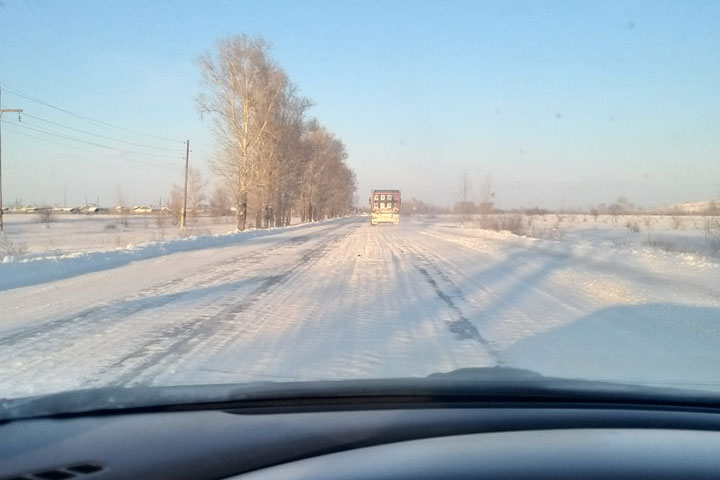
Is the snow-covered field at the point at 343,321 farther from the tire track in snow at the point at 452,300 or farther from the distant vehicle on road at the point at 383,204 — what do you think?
the distant vehicle on road at the point at 383,204

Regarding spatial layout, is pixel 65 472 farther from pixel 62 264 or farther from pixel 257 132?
pixel 257 132

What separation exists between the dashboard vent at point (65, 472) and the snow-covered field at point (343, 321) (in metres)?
2.96

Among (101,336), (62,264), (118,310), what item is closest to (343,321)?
(101,336)

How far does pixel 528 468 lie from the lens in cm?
220

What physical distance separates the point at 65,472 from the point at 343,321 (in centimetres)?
646

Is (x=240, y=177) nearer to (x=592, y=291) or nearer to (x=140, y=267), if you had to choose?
(x=140, y=267)

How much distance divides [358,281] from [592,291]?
17.3ft

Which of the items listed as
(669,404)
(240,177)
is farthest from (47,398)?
(240,177)

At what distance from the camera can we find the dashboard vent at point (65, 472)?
2293 mm

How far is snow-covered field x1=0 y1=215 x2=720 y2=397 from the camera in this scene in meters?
5.95

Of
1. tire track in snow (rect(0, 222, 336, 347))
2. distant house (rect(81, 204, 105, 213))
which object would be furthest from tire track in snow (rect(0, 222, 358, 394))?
distant house (rect(81, 204, 105, 213))

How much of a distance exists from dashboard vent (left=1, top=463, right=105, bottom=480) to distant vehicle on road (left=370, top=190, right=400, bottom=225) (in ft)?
197

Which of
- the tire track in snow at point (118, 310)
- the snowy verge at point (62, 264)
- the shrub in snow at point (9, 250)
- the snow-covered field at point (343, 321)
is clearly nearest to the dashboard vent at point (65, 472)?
the snow-covered field at point (343, 321)

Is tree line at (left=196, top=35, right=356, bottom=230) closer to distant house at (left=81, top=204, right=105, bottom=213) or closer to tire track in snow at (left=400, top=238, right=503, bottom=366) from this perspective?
tire track in snow at (left=400, top=238, right=503, bottom=366)
